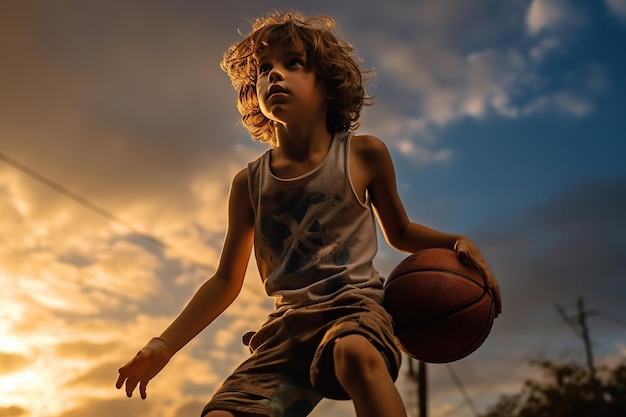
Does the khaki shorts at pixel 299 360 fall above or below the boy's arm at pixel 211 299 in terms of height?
below

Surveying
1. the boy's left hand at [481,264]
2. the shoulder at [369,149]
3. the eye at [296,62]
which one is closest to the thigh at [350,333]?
the boy's left hand at [481,264]

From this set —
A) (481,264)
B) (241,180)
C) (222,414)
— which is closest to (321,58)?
(241,180)

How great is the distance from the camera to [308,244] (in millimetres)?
3553

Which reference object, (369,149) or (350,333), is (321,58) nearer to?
(369,149)

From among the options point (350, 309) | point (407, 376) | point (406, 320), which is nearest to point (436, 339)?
point (406, 320)

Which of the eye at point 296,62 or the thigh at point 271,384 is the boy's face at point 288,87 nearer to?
the eye at point 296,62

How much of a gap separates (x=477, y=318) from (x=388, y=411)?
924mm

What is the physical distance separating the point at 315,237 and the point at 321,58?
3.25ft

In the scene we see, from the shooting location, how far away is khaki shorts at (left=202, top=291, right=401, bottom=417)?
3131 millimetres

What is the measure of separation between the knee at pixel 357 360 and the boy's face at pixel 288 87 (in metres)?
1.27

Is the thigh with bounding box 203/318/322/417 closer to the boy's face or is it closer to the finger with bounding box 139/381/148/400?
the finger with bounding box 139/381/148/400

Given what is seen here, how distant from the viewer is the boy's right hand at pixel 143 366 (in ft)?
12.4

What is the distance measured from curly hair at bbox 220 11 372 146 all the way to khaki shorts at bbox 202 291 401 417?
1131mm

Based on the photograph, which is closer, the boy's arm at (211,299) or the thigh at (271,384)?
the thigh at (271,384)
